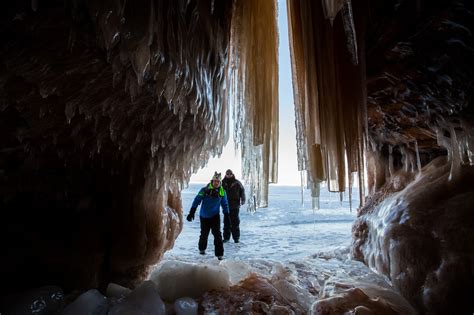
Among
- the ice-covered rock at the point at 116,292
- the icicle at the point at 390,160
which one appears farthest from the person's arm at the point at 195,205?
the icicle at the point at 390,160

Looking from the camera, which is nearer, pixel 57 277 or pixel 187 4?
pixel 187 4

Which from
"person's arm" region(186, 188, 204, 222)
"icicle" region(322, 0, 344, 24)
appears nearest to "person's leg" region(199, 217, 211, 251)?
"person's arm" region(186, 188, 204, 222)

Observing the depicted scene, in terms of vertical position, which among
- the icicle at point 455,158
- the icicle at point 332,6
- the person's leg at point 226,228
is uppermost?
the icicle at point 332,6

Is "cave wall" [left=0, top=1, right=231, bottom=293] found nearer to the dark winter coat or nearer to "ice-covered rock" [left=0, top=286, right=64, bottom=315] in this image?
"ice-covered rock" [left=0, top=286, right=64, bottom=315]

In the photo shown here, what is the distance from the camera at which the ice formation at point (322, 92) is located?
2.44 m

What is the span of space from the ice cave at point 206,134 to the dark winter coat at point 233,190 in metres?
3.53

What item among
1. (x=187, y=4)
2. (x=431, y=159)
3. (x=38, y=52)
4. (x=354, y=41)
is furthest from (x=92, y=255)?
(x=431, y=159)

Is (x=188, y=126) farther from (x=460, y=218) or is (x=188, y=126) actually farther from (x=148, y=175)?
(x=460, y=218)

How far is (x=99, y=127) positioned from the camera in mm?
2301

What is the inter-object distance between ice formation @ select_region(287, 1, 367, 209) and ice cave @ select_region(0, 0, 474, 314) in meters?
0.01

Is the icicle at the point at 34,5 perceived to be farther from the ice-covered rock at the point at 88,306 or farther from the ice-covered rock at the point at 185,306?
the ice-covered rock at the point at 185,306

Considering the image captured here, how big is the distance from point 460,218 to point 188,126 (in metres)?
2.81

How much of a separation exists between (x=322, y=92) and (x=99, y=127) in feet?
6.57

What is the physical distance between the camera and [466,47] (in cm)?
221
